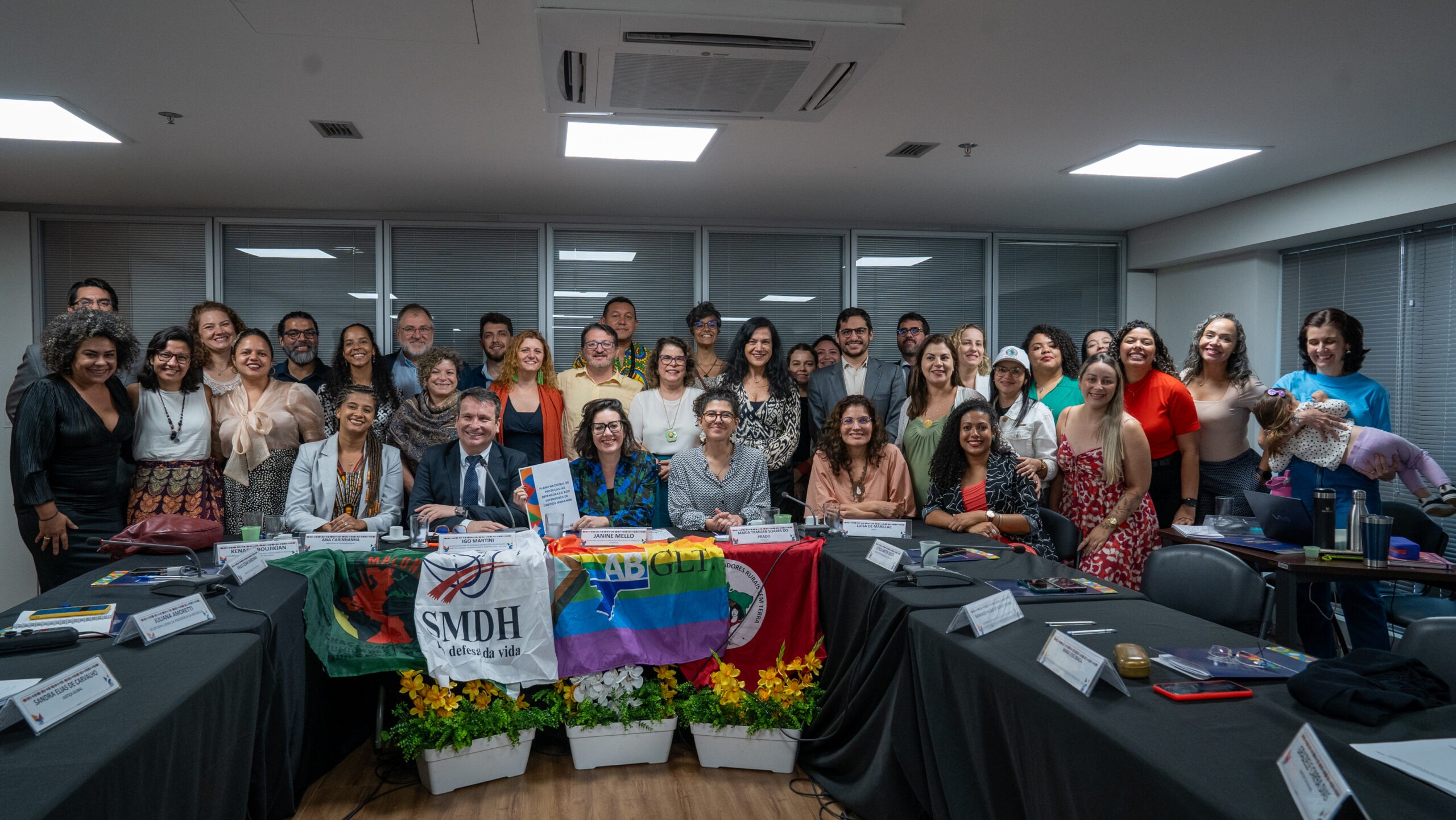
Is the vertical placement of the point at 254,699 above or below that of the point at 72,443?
below

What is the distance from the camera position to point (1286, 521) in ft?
10.2

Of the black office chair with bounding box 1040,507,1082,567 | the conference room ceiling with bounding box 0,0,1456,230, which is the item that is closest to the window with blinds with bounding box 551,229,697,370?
the conference room ceiling with bounding box 0,0,1456,230

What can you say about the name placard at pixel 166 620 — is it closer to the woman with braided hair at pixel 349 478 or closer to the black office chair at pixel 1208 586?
the woman with braided hair at pixel 349 478

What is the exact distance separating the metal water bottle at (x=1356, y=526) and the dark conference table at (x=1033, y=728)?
1.28 m

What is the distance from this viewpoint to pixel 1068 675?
1.48 meters

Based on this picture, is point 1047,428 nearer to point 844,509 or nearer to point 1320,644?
point 844,509

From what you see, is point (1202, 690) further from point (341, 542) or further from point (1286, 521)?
point (341, 542)

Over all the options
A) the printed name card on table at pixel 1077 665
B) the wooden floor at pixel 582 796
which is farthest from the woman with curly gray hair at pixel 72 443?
the printed name card on table at pixel 1077 665

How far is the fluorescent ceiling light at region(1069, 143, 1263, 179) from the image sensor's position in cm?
392

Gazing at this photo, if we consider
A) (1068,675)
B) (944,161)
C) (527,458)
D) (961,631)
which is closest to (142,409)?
(527,458)

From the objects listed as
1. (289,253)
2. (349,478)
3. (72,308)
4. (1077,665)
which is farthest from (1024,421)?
(72,308)

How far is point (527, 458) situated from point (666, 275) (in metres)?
2.38

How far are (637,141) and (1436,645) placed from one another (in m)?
3.33

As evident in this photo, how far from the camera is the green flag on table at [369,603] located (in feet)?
7.97
